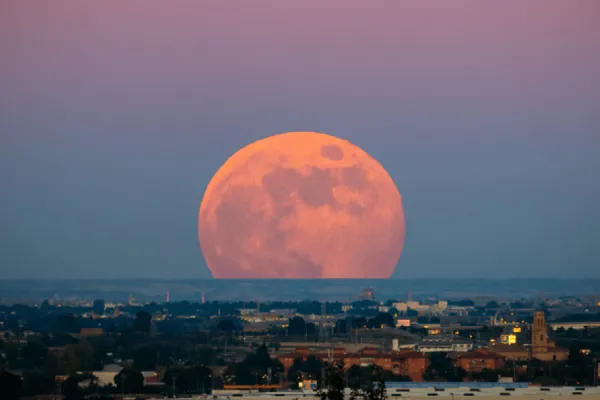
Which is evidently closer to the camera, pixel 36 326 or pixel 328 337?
pixel 328 337

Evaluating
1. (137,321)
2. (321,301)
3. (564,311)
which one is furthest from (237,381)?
(321,301)

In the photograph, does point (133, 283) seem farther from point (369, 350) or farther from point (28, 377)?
point (28, 377)

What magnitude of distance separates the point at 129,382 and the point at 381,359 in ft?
73.4

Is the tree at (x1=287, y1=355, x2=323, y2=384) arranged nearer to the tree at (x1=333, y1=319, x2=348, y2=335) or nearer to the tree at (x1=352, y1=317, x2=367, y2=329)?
the tree at (x1=333, y1=319, x2=348, y2=335)

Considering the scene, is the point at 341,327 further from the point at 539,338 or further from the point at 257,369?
the point at 257,369

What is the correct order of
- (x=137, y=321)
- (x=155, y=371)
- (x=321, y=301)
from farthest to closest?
(x=321, y=301), (x=137, y=321), (x=155, y=371)

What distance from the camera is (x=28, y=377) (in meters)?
70.9

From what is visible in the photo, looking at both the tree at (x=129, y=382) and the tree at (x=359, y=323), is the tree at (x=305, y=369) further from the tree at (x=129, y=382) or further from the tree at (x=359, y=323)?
the tree at (x=359, y=323)

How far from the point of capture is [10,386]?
62.4 meters

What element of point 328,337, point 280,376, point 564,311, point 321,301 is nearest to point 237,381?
point 280,376

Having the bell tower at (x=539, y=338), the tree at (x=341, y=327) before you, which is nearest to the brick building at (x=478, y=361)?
the bell tower at (x=539, y=338)

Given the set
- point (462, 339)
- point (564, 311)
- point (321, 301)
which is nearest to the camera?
point (462, 339)

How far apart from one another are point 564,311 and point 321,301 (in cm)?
3025

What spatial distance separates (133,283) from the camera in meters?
192
